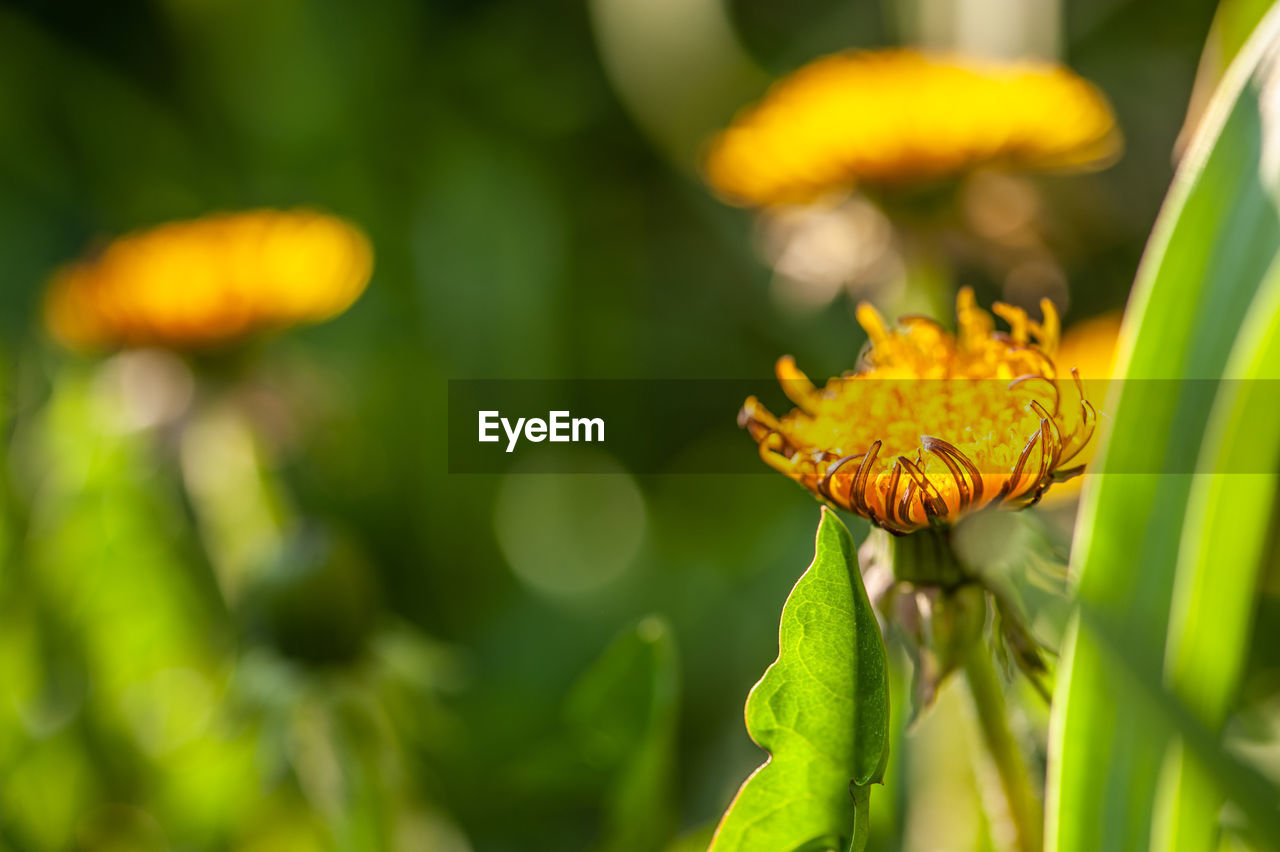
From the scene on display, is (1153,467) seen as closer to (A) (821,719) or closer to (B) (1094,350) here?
(A) (821,719)

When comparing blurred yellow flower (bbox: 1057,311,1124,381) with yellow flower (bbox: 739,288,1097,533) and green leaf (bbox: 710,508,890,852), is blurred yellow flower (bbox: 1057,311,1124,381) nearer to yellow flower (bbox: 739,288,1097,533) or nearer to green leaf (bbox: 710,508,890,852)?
yellow flower (bbox: 739,288,1097,533)

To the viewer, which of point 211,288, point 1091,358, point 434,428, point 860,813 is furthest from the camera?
point 434,428

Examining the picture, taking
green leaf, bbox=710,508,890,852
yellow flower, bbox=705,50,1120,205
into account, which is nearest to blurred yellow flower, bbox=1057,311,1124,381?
yellow flower, bbox=705,50,1120,205

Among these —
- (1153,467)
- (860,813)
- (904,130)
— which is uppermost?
(904,130)

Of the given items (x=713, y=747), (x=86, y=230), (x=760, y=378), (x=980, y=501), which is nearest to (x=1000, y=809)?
(x=980, y=501)

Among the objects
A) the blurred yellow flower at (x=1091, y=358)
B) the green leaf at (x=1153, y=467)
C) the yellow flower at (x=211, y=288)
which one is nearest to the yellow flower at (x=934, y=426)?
the green leaf at (x=1153, y=467)

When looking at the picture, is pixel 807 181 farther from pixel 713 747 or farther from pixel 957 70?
pixel 713 747

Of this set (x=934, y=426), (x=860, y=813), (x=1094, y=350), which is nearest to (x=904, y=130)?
(x=1094, y=350)

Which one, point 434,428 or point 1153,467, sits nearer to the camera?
point 1153,467
